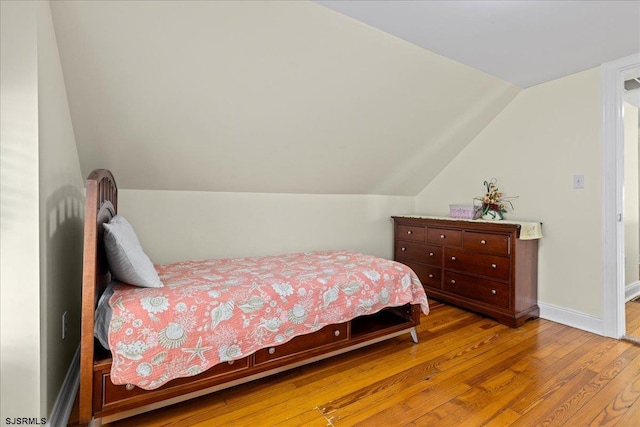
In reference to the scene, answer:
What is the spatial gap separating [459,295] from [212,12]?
3.02 meters

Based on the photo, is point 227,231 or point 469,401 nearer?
point 469,401

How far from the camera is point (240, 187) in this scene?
2.96 m

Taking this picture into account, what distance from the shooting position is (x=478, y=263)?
2.98m

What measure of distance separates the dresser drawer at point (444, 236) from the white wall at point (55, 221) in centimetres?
300

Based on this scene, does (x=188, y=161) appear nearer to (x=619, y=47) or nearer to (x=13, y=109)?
(x=13, y=109)

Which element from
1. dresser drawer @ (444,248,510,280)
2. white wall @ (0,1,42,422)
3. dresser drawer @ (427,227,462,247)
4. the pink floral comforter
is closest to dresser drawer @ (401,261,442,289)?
dresser drawer @ (444,248,510,280)

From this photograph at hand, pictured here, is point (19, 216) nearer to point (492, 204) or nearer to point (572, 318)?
point (492, 204)

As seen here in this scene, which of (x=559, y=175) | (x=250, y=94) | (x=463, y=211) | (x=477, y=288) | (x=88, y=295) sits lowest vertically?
(x=477, y=288)

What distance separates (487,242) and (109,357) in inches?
112

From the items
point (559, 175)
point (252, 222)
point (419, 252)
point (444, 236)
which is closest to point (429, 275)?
point (419, 252)

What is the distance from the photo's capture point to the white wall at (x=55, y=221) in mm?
1359

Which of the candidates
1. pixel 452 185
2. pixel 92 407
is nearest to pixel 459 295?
pixel 452 185

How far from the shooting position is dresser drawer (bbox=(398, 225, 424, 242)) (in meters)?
3.55

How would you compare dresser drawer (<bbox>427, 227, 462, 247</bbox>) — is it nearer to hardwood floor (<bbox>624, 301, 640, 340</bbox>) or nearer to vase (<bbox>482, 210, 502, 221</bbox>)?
vase (<bbox>482, 210, 502, 221</bbox>)
